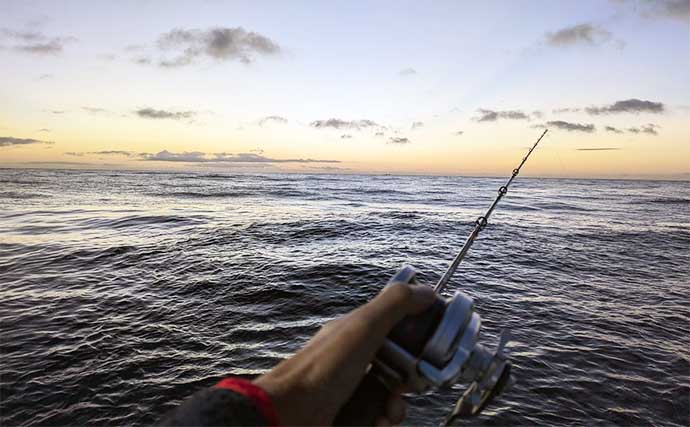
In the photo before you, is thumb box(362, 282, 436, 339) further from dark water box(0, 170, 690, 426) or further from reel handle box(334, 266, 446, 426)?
dark water box(0, 170, 690, 426)

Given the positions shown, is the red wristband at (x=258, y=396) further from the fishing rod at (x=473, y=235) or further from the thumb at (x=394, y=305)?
the fishing rod at (x=473, y=235)

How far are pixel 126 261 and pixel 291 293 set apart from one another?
20.5 ft

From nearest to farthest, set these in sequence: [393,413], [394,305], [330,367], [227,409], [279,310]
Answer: [227,409]
[330,367]
[394,305]
[393,413]
[279,310]

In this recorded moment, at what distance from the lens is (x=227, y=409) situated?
1.11 meters

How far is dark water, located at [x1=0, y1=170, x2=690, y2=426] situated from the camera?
5.45m

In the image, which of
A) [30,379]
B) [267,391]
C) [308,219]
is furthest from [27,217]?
[267,391]

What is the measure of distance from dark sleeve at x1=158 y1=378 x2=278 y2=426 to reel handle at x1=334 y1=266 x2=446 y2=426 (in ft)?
1.68

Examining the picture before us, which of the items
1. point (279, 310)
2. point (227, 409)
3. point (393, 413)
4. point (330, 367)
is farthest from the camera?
point (279, 310)

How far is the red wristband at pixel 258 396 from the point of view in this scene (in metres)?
1.13

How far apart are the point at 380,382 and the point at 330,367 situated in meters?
0.46

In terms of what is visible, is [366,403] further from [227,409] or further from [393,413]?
[227,409]

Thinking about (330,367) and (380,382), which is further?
(380,382)

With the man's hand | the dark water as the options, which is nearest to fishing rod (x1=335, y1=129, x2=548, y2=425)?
the man's hand

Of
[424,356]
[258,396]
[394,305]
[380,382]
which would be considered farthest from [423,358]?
[258,396]
